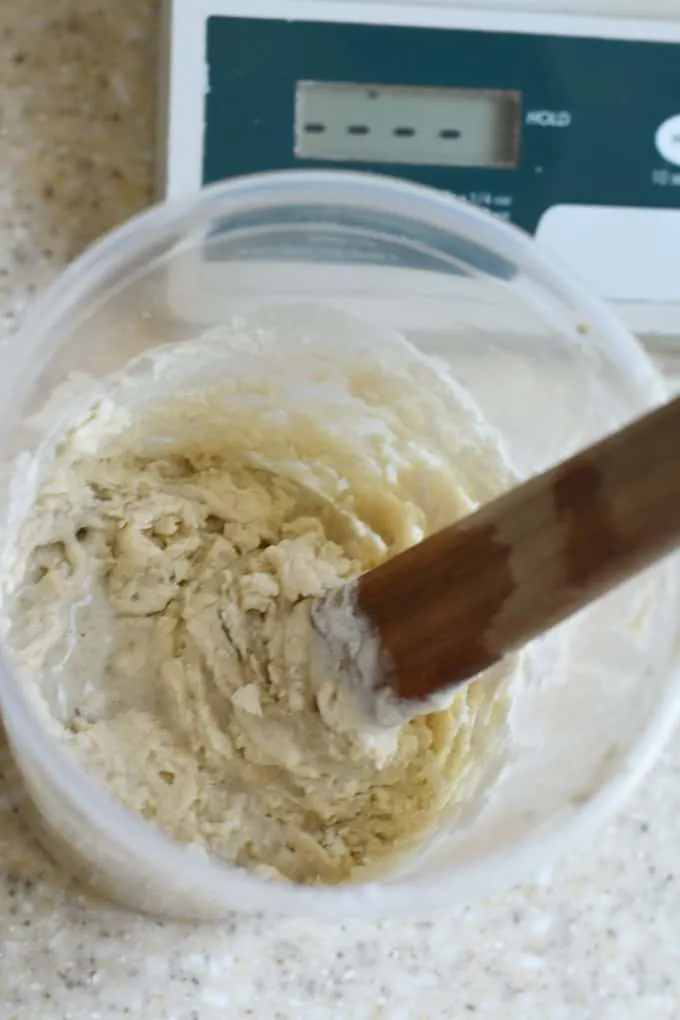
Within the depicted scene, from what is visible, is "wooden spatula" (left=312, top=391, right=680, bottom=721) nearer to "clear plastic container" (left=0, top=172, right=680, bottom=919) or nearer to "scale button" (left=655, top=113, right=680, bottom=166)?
"clear plastic container" (left=0, top=172, right=680, bottom=919)

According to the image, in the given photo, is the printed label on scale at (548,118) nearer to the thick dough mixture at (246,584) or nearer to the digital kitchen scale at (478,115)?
the digital kitchen scale at (478,115)

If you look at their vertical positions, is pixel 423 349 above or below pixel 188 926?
above

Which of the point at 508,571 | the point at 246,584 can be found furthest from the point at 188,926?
the point at 508,571

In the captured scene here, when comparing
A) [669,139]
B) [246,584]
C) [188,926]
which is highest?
[669,139]

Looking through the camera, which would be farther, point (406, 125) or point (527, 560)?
point (406, 125)

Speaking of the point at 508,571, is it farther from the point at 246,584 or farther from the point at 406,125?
the point at 406,125

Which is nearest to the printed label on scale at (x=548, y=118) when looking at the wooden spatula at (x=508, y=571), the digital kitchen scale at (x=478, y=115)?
the digital kitchen scale at (x=478, y=115)
